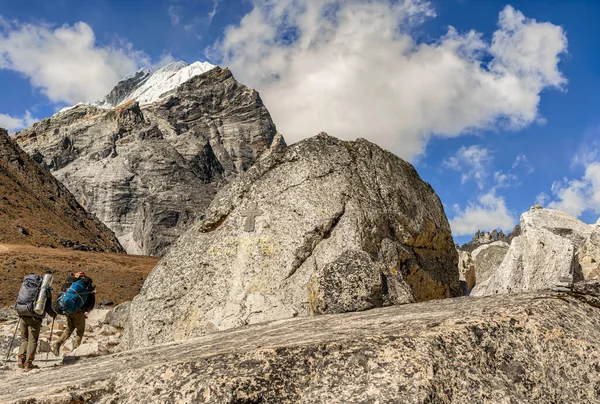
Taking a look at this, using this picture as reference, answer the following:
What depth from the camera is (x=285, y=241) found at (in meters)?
12.1

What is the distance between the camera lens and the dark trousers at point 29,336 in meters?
8.92

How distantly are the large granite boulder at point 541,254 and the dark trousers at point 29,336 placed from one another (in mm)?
10809

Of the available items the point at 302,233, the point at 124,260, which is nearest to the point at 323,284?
Result: the point at 302,233

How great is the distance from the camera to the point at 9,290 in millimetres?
32750

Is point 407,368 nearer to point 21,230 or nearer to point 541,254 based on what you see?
point 541,254

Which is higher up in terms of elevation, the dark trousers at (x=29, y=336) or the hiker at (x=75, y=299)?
the hiker at (x=75, y=299)

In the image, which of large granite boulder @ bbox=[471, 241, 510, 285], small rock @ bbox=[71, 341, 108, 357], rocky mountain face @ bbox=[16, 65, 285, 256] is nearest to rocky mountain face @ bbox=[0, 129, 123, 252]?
rocky mountain face @ bbox=[16, 65, 285, 256]

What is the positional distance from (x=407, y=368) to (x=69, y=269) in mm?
41273

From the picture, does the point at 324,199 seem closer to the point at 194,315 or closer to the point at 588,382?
the point at 194,315

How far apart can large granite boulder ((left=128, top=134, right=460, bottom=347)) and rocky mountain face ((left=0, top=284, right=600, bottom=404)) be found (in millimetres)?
5566

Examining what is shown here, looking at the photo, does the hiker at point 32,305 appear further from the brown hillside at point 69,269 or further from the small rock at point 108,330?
the brown hillside at point 69,269

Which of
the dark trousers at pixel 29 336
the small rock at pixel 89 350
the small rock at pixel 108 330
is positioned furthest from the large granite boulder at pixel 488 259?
the dark trousers at pixel 29 336

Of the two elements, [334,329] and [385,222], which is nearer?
[334,329]

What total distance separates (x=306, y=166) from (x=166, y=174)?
119655 millimetres
